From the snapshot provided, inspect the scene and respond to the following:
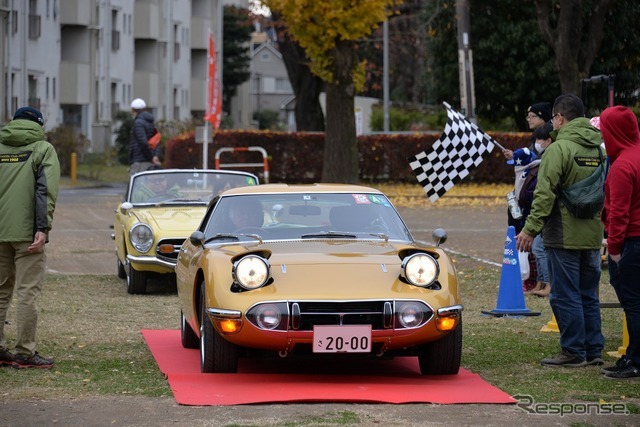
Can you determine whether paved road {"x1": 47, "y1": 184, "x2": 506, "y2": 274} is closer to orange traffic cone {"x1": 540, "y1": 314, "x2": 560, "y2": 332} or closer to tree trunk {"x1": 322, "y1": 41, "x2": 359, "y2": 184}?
tree trunk {"x1": 322, "y1": 41, "x2": 359, "y2": 184}

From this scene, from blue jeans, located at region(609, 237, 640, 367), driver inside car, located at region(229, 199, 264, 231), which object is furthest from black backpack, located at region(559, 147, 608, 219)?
driver inside car, located at region(229, 199, 264, 231)

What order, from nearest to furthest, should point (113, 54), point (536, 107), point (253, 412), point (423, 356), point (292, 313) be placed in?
point (253, 412) → point (292, 313) → point (423, 356) → point (536, 107) → point (113, 54)

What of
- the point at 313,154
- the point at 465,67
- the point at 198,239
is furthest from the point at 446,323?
the point at 313,154

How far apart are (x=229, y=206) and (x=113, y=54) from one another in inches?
2055

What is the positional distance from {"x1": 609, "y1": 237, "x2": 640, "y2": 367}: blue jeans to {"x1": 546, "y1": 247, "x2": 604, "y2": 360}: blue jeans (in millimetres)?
489

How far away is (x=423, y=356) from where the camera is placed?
8328 millimetres

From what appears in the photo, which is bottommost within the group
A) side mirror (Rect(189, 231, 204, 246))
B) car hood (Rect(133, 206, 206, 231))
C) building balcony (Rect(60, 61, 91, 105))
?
car hood (Rect(133, 206, 206, 231))

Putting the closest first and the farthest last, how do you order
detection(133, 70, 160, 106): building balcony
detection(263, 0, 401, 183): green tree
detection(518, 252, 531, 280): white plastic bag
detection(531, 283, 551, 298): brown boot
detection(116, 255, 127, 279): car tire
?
detection(531, 283, 551, 298): brown boot, detection(518, 252, 531, 280): white plastic bag, detection(116, 255, 127, 279): car tire, detection(263, 0, 401, 183): green tree, detection(133, 70, 160, 106): building balcony

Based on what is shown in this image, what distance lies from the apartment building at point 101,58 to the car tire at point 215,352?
127ft

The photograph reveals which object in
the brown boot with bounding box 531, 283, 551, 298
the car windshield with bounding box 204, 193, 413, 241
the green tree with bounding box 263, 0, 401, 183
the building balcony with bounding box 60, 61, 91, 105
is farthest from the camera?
the building balcony with bounding box 60, 61, 91, 105

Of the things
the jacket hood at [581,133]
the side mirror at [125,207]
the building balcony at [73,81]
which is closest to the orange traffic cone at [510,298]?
the jacket hood at [581,133]

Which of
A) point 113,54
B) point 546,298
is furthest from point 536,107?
point 113,54

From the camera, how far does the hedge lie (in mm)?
35500

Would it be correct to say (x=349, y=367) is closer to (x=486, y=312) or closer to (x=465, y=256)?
(x=486, y=312)
